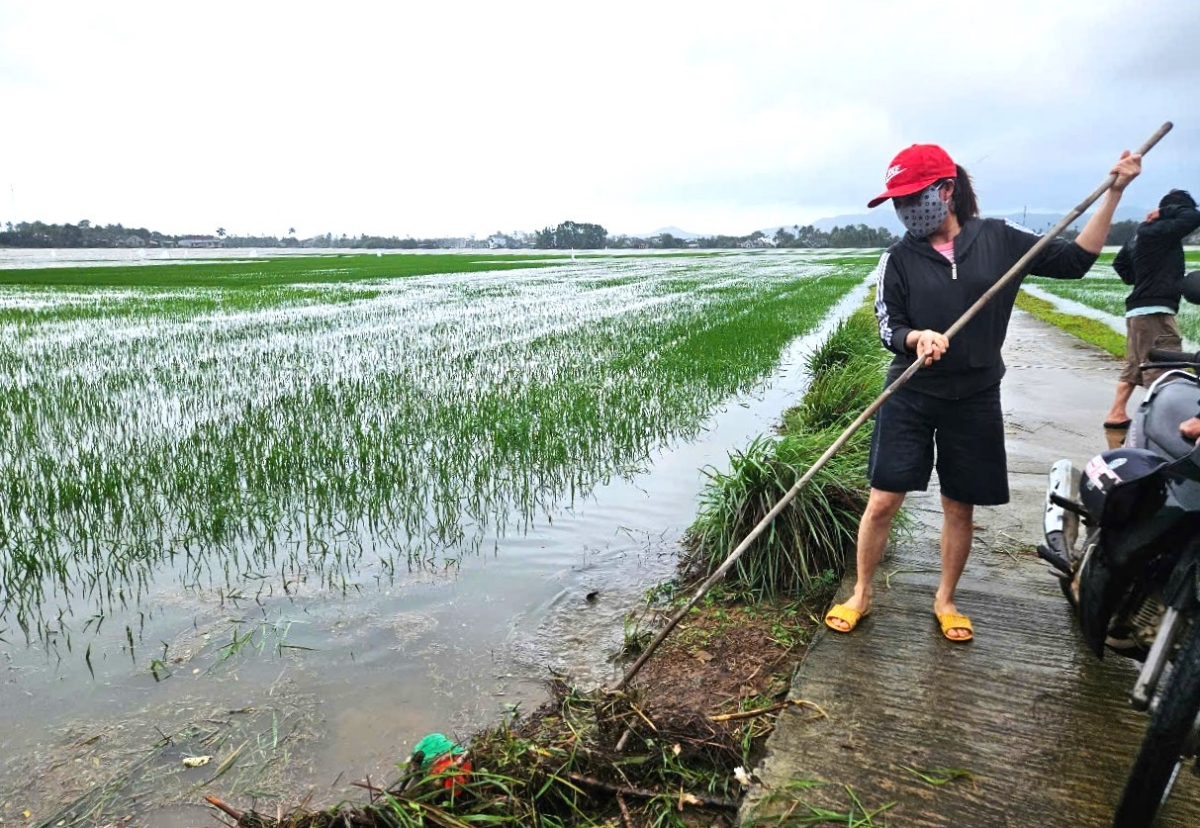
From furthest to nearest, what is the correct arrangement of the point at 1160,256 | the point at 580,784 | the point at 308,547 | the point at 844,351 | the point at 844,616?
the point at 844,351 < the point at 1160,256 < the point at 308,547 < the point at 844,616 < the point at 580,784

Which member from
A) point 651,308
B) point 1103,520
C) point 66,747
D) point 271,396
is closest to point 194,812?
point 66,747

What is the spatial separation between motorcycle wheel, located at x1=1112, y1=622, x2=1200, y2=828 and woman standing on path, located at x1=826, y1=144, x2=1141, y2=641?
100cm

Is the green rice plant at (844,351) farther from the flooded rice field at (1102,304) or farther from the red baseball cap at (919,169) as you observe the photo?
the red baseball cap at (919,169)

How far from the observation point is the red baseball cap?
2557 mm

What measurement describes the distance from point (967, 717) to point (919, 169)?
1.72 metres

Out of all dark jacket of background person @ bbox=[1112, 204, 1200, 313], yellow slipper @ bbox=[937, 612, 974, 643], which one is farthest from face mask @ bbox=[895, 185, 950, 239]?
dark jacket of background person @ bbox=[1112, 204, 1200, 313]

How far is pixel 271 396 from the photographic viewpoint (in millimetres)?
8023

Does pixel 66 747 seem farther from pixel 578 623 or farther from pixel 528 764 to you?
pixel 578 623

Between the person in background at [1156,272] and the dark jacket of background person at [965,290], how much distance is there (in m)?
2.97

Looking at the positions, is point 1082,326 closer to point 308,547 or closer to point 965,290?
point 965,290

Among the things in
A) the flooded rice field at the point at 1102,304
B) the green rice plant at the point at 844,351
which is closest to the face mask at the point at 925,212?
the green rice plant at the point at 844,351

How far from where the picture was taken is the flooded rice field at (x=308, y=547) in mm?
2846

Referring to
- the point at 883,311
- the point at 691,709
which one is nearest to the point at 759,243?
the point at 883,311

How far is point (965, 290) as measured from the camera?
102 inches
